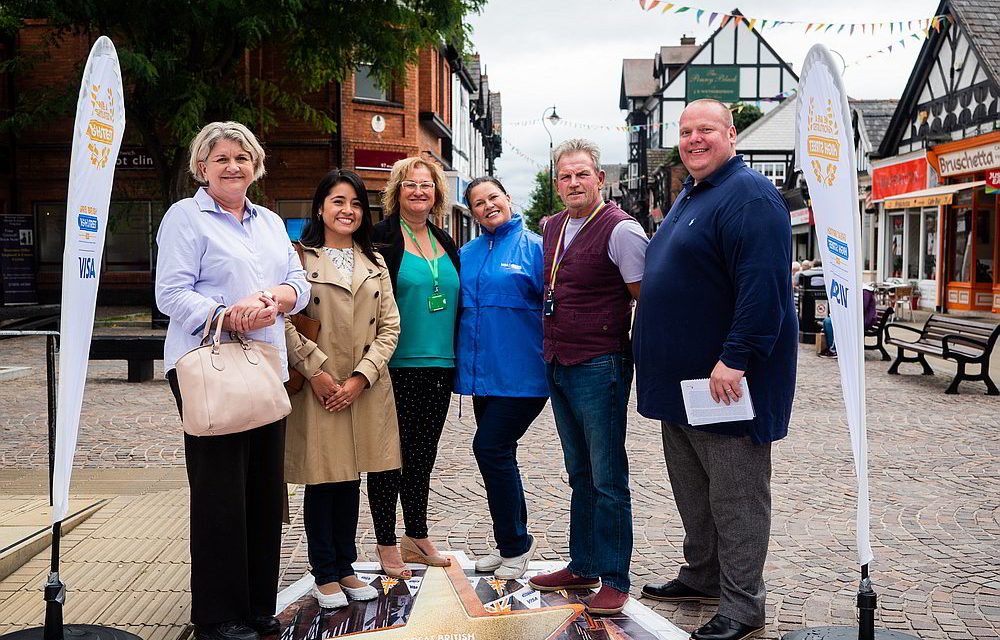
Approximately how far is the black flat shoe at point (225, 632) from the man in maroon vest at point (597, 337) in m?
1.42

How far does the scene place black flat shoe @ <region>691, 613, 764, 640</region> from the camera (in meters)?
3.67

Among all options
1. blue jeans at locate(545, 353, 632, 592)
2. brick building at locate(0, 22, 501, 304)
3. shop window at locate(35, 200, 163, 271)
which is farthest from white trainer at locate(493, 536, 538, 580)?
shop window at locate(35, 200, 163, 271)

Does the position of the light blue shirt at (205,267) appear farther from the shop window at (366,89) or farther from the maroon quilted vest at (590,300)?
the shop window at (366,89)

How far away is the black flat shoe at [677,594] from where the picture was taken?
420 cm

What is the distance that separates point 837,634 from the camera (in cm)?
364

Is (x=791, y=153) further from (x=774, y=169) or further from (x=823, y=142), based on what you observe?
(x=823, y=142)

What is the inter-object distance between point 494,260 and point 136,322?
16521mm

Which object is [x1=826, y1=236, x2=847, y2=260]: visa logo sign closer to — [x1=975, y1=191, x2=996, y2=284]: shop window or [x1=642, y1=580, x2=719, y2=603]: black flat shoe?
[x1=642, y1=580, x2=719, y2=603]: black flat shoe

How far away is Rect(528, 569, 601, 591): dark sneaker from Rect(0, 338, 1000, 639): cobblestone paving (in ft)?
1.02

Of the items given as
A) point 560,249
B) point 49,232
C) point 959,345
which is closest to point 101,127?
point 560,249

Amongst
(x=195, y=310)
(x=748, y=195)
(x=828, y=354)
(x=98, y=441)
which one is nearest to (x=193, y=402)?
(x=195, y=310)

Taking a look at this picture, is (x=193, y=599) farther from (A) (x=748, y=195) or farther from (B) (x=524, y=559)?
(A) (x=748, y=195)

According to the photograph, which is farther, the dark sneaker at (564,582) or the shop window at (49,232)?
the shop window at (49,232)

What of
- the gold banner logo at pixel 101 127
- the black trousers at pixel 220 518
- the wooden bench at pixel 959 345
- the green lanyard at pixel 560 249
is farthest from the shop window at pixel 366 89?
the black trousers at pixel 220 518
